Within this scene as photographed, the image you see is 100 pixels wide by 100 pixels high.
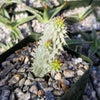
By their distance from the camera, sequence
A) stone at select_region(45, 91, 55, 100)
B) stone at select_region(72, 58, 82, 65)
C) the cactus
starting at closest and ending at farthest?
the cactus < stone at select_region(45, 91, 55, 100) < stone at select_region(72, 58, 82, 65)

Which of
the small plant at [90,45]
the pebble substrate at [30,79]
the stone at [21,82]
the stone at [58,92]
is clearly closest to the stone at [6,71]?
the pebble substrate at [30,79]

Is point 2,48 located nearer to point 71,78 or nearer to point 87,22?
point 71,78

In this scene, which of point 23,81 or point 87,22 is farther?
point 87,22

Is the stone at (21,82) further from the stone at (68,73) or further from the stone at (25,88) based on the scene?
the stone at (68,73)

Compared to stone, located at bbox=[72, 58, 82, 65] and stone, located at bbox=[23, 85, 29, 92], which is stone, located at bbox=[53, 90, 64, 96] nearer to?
stone, located at bbox=[23, 85, 29, 92]

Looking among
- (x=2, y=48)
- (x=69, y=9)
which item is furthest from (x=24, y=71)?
(x=69, y=9)

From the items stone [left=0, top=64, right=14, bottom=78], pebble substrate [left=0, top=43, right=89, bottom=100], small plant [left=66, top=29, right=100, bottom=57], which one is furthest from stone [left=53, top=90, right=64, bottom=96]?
small plant [left=66, top=29, right=100, bottom=57]
